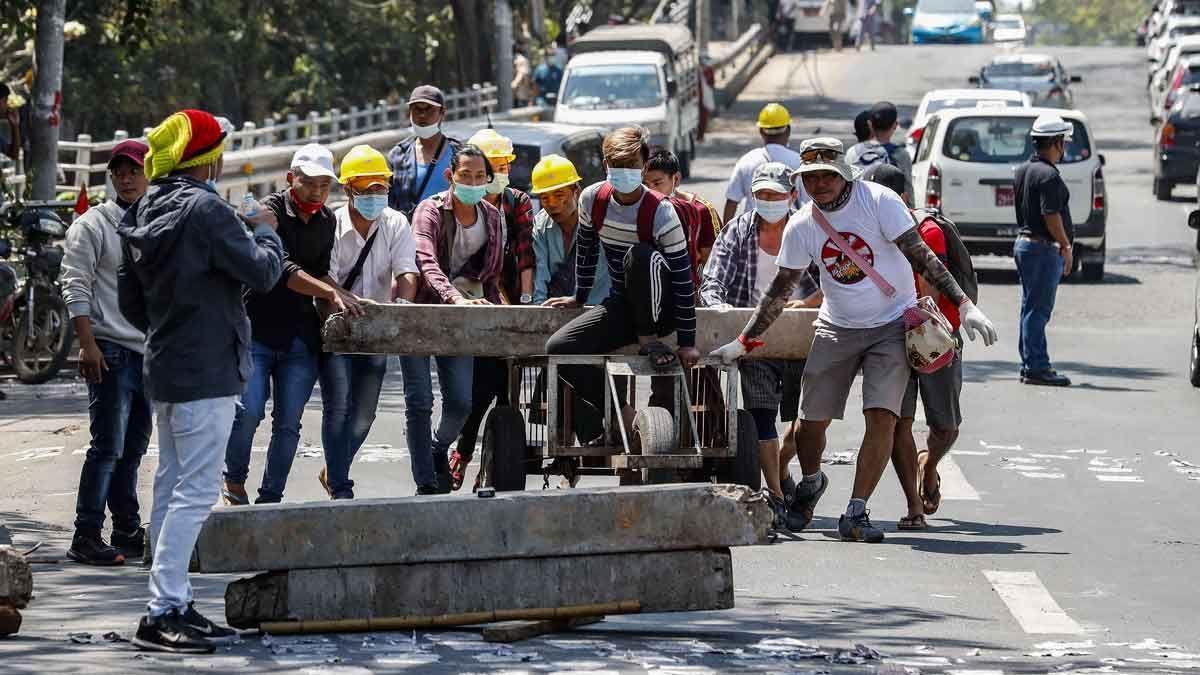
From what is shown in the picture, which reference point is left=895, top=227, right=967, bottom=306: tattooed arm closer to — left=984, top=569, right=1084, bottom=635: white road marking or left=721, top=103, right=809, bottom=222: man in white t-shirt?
left=984, top=569, right=1084, bottom=635: white road marking

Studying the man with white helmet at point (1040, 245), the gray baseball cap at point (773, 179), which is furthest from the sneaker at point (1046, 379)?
the gray baseball cap at point (773, 179)

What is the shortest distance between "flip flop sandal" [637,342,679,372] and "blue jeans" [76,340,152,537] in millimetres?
2160

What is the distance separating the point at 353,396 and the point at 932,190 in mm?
13384

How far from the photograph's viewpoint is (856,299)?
972cm

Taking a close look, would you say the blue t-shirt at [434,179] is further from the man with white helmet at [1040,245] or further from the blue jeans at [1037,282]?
the blue jeans at [1037,282]

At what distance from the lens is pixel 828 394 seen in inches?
392

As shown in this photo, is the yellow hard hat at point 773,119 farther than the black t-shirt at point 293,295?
Yes

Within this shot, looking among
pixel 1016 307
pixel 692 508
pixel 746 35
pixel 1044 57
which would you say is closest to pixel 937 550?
pixel 692 508

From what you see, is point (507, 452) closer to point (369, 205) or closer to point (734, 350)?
point (734, 350)

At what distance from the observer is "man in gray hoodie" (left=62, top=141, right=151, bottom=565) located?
357 inches

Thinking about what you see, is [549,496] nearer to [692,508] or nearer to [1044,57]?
[692,508]

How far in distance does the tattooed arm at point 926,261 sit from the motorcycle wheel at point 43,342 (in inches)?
312

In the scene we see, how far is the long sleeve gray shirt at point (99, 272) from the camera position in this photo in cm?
916

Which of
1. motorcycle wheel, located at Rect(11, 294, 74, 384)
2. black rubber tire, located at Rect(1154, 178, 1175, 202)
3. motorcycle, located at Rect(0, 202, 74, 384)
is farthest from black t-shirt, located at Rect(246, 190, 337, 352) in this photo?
black rubber tire, located at Rect(1154, 178, 1175, 202)
